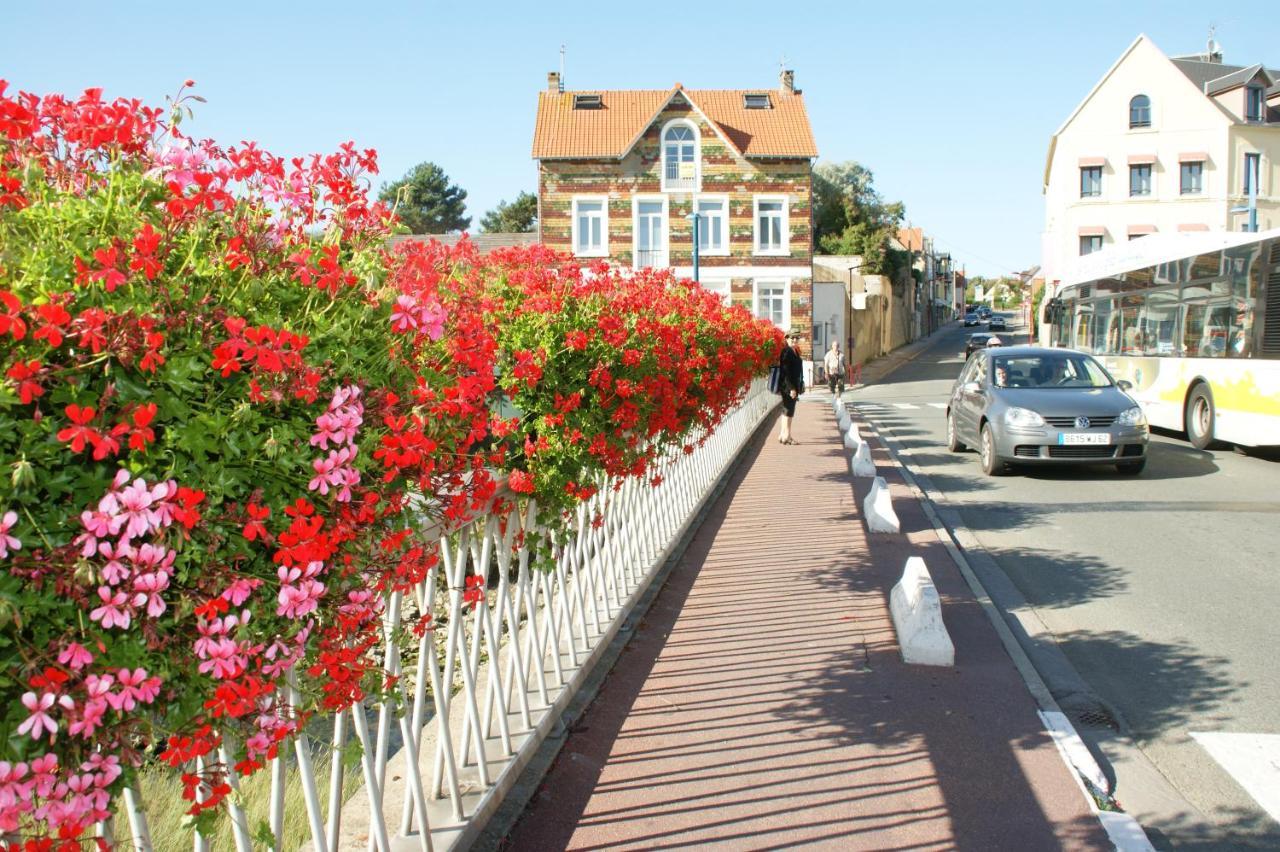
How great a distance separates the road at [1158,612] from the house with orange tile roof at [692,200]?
25.9 metres

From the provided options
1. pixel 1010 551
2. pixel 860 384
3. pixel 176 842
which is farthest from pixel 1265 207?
pixel 176 842

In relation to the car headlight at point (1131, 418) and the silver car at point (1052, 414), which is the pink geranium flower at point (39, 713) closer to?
the silver car at point (1052, 414)

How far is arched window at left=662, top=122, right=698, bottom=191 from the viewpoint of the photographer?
3894 centimetres

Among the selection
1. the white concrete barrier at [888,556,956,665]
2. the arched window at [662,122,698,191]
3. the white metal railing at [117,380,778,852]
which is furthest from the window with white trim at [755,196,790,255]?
the white concrete barrier at [888,556,956,665]

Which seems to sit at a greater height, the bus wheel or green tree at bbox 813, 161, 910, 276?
green tree at bbox 813, 161, 910, 276

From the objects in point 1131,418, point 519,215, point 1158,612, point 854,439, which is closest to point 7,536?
point 1158,612

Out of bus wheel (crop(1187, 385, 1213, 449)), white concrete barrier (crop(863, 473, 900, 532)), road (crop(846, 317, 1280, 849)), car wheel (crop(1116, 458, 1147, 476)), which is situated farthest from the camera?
bus wheel (crop(1187, 385, 1213, 449))

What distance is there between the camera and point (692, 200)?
38906 mm

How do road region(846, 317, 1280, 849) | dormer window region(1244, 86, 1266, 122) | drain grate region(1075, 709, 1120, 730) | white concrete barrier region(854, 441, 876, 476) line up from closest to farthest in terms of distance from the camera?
road region(846, 317, 1280, 849) < drain grate region(1075, 709, 1120, 730) < white concrete barrier region(854, 441, 876, 476) < dormer window region(1244, 86, 1266, 122)

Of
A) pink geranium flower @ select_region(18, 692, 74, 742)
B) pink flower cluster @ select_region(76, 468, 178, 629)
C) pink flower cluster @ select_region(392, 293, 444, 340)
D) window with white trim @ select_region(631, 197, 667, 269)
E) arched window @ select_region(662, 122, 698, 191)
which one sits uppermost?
arched window @ select_region(662, 122, 698, 191)

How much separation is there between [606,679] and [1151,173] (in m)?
52.6

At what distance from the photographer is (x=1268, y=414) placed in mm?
13367

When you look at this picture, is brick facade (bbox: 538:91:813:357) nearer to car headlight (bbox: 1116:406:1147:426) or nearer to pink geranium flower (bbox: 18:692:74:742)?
car headlight (bbox: 1116:406:1147:426)

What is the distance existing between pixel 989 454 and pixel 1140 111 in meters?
44.2
